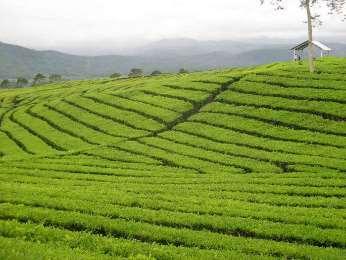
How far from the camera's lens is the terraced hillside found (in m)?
21.1

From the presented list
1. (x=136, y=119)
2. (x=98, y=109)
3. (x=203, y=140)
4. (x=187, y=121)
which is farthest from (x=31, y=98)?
(x=203, y=140)

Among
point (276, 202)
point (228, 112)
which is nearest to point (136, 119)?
point (228, 112)

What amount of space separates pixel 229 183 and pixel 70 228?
A: 52.3 ft

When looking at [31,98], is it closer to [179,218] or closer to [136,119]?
[136,119]

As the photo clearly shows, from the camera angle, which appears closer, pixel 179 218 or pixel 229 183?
pixel 179 218

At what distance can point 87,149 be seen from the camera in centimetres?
5488

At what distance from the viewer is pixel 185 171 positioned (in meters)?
43.6

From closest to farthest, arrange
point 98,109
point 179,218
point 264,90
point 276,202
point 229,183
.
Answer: point 179,218
point 276,202
point 229,183
point 264,90
point 98,109

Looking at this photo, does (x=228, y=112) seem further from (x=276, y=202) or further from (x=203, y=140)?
(x=276, y=202)

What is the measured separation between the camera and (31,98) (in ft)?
373

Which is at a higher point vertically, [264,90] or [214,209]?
[264,90]

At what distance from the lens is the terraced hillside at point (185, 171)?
2112cm

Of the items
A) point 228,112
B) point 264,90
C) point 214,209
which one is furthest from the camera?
point 264,90

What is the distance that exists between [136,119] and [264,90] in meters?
17.6
